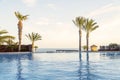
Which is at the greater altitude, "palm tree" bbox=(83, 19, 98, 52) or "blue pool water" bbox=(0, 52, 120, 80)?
"palm tree" bbox=(83, 19, 98, 52)

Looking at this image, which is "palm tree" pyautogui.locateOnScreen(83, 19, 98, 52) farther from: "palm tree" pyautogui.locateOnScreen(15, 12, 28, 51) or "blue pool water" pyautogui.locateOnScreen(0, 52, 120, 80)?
"blue pool water" pyautogui.locateOnScreen(0, 52, 120, 80)

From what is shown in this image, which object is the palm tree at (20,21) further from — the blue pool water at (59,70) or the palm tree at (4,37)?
the blue pool water at (59,70)

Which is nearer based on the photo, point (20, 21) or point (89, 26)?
point (20, 21)

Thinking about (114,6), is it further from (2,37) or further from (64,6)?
(2,37)

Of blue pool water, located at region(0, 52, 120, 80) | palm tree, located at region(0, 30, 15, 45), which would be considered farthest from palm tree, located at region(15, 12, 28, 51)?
blue pool water, located at region(0, 52, 120, 80)

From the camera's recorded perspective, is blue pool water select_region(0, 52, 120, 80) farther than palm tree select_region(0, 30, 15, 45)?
No

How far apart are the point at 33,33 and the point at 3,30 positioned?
5778 millimetres

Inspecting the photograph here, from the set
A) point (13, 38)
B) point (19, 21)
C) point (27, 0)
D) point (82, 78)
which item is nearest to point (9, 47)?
point (13, 38)

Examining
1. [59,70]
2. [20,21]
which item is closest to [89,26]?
[20,21]

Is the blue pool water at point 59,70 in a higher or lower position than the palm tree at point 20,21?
lower

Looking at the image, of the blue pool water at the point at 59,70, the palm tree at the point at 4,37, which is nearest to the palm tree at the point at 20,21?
the palm tree at the point at 4,37

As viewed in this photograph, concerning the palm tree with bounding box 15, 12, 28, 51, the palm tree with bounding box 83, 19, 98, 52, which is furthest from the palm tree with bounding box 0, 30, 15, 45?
the palm tree with bounding box 83, 19, 98, 52

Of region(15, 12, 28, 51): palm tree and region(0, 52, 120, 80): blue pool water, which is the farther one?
region(15, 12, 28, 51): palm tree

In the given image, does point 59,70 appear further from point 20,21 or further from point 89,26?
point 89,26
